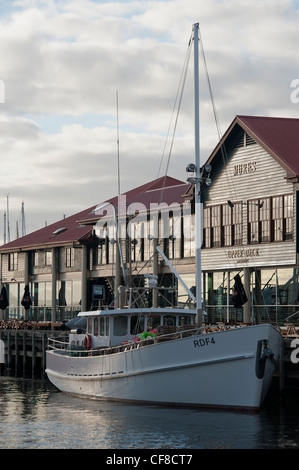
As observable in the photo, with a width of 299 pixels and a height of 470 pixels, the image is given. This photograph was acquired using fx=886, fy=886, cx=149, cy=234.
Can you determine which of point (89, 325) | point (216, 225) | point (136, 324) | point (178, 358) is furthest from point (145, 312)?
point (216, 225)

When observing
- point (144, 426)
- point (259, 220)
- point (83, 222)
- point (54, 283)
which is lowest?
point (144, 426)

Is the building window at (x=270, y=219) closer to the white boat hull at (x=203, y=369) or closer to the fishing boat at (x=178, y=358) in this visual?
the fishing boat at (x=178, y=358)

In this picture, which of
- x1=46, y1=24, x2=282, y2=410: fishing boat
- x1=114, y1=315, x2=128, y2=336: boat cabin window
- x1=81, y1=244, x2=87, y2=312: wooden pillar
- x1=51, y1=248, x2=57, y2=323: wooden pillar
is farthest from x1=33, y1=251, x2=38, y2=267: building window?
x1=114, y1=315, x2=128, y2=336: boat cabin window

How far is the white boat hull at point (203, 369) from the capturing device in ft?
95.1

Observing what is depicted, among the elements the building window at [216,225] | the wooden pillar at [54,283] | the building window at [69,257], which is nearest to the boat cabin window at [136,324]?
the building window at [216,225]

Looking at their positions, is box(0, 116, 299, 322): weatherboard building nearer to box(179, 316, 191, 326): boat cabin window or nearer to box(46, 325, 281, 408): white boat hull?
box(179, 316, 191, 326): boat cabin window

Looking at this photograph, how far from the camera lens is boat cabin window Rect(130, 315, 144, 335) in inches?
1388

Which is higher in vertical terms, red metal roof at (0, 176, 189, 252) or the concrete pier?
red metal roof at (0, 176, 189, 252)

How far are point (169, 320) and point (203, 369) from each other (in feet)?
20.0

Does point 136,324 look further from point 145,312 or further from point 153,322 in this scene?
point 153,322

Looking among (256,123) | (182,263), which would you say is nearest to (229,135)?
(256,123)

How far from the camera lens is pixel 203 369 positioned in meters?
29.5

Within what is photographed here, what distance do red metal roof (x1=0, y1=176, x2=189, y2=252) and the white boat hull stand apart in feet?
67.4
